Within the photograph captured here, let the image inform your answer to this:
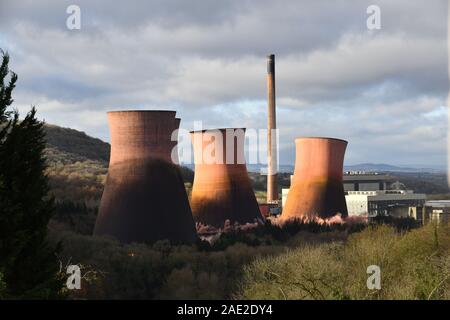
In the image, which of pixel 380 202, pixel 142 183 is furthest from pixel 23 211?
pixel 380 202

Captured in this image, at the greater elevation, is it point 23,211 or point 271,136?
point 271,136

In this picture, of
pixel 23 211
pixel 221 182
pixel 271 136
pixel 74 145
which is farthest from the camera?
pixel 74 145

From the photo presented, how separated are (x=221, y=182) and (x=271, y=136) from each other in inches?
707

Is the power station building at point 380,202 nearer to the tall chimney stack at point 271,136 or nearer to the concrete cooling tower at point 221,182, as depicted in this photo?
the tall chimney stack at point 271,136

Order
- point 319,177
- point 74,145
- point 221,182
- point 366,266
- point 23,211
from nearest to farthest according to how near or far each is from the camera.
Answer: point 23,211 < point 366,266 < point 221,182 < point 319,177 < point 74,145

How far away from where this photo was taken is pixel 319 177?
1729 inches

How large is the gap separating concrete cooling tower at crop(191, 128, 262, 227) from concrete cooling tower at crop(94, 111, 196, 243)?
769 cm

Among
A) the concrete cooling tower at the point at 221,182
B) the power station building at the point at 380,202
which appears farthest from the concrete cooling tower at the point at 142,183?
the power station building at the point at 380,202

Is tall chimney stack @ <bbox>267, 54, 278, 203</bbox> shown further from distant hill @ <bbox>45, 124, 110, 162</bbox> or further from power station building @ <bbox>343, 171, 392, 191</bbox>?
distant hill @ <bbox>45, 124, 110, 162</bbox>

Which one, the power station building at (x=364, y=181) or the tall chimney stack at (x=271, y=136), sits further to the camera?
the power station building at (x=364, y=181)

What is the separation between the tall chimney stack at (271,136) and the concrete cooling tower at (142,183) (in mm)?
24878

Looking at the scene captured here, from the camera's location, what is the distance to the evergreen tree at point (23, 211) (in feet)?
53.9

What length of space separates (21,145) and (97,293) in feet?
38.0

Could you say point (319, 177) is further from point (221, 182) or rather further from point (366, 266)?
point (366, 266)
